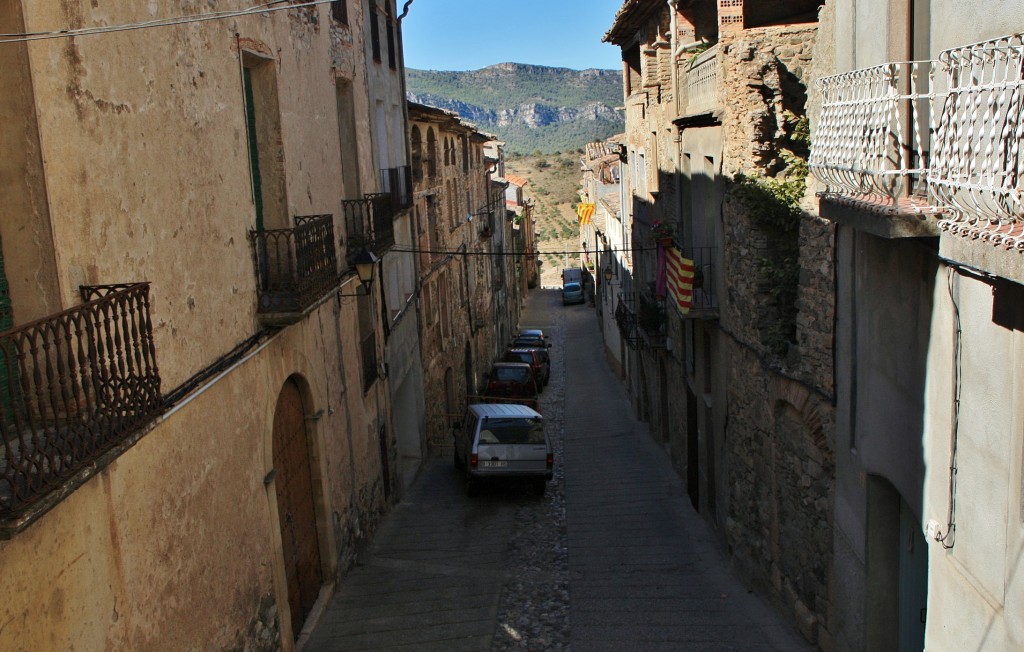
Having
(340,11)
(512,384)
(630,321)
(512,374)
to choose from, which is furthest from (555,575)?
(512,374)

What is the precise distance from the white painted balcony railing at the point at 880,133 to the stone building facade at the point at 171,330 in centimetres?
513

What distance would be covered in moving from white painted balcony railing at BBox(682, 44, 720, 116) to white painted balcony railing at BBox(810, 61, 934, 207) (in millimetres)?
5916

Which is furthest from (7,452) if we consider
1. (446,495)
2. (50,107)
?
(446,495)

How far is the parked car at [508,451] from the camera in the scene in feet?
56.4

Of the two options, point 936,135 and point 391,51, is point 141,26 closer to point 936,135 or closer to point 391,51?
point 936,135

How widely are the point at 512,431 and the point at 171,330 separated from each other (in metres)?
10.7

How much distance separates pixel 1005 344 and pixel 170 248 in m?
5.96

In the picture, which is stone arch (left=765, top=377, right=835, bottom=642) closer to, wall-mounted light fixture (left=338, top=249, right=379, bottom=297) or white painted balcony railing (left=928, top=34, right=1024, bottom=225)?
white painted balcony railing (left=928, top=34, right=1024, bottom=225)

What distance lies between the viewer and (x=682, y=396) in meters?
18.0

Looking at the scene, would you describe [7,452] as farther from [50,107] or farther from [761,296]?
[761,296]

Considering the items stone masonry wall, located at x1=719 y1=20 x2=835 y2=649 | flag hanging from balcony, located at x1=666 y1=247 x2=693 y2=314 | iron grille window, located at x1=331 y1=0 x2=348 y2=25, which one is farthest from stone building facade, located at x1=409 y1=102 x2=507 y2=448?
stone masonry wall, located at x1=719 y1=20 x2=835 y2=649

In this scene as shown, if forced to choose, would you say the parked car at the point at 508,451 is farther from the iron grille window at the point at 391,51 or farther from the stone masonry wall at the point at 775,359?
the iron grille window at the point at 391,51

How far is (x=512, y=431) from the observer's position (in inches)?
697

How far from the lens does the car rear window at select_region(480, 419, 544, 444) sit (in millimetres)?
17484
